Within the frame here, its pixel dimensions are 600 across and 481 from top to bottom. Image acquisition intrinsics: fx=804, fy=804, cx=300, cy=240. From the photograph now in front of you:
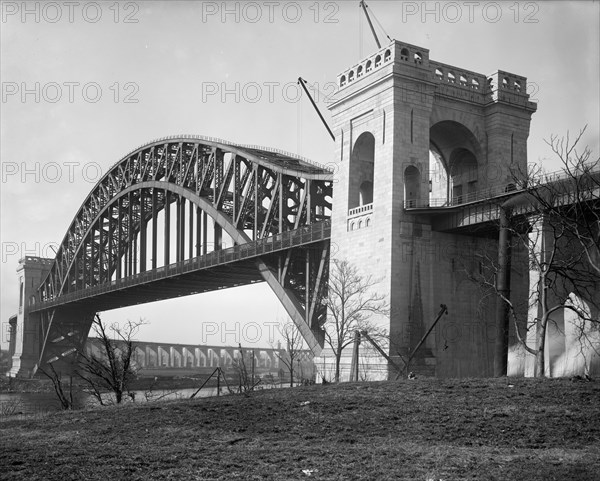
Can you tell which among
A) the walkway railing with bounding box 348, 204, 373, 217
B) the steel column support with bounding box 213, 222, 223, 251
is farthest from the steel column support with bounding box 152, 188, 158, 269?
the walkway railing with bounding box 348, 204, 373, 217

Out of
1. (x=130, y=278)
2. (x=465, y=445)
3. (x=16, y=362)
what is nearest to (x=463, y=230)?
(x=465, y=445)

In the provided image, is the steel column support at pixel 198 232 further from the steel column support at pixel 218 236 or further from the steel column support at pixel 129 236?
the steel column support at pixel 129 236

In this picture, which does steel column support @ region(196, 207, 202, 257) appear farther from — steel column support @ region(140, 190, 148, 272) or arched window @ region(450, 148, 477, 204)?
arched window @ region(450, 148, 477, 204)

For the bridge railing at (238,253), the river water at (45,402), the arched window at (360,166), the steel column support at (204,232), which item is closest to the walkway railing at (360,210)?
the arched window at (360,166)

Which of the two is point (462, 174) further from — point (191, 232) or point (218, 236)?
point (191, 232)

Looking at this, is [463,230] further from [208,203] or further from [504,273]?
[208,203]

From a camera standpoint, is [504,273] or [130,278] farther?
[130,278]
